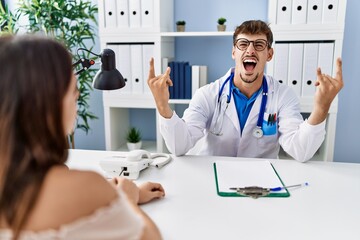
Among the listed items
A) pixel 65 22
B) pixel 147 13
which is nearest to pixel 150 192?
pixel 147 13

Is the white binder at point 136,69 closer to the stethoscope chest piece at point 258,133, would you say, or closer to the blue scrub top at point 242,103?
the blue scrub top at point 242,103

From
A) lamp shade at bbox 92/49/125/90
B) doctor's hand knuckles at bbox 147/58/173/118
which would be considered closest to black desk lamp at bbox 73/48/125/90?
lamp shade at bbox 92/49/125/90

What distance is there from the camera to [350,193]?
106 centimetres

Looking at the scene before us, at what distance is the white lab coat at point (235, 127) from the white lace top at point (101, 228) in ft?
2.82

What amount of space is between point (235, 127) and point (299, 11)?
928mm

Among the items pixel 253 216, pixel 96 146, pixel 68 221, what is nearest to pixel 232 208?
pixel 253 216

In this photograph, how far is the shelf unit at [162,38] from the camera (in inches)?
80.3

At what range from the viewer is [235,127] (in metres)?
1.65

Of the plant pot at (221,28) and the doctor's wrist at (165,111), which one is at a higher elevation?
the plant pot at (221,28)

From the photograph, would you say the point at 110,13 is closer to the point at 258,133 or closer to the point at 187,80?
the point at 187,80

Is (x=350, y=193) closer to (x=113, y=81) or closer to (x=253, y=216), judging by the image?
(x=253, y=216)

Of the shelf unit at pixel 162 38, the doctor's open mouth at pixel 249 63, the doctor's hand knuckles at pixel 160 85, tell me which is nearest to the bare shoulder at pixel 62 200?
the doctor's hand knuckles at pixel 160 85

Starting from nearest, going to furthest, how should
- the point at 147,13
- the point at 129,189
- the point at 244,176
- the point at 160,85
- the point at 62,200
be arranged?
1. the point at 62,200
2. the point at 129,189
3. the point at 244,176
4. the point at 160,85
5. the point at 147,13

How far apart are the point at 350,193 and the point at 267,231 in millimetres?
407
